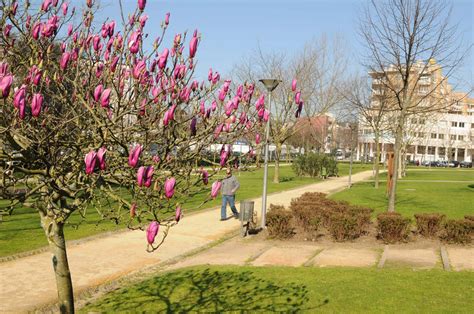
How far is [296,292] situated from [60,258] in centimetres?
376

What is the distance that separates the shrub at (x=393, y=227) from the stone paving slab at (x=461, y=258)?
3.43ft

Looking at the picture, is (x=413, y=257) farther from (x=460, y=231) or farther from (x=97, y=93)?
(x=97, y=93)

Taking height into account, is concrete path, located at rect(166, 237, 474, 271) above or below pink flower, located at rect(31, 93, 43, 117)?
below

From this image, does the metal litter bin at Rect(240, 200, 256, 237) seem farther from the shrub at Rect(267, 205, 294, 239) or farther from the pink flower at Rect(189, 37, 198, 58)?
A: the pink flower at Rect(189, 37, 198, 58)

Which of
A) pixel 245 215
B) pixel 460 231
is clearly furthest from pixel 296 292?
pixel 460 231

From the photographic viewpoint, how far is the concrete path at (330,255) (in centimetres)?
938

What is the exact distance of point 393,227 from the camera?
11375mm

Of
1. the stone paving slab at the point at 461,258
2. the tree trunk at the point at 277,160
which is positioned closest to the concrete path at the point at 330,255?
the stone paving slab at the point at 461,258

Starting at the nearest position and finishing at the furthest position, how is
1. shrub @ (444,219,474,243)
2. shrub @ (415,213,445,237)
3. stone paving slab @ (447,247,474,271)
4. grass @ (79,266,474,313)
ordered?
1. grass @ (79,266,474,313)
2. stone paving slab @ (447,247,474,271)
3. shrub @ (444,219,474,243)
4. shrub @ (415,213,445,237)

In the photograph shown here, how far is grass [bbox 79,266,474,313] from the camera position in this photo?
21.5ft

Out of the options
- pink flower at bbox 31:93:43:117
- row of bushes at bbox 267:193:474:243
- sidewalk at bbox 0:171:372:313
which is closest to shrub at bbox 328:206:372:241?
row of bushes at bbox 267:193:474:243

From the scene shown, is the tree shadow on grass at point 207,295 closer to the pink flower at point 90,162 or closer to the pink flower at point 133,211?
the pink flower at point 133,211

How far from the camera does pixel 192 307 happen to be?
6.60 metres

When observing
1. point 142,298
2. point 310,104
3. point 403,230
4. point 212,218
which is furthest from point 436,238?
point 310,104
